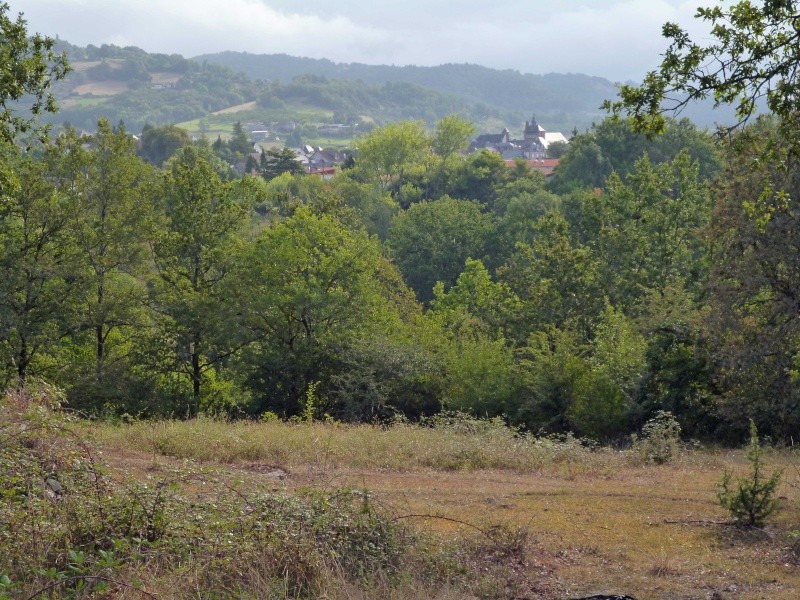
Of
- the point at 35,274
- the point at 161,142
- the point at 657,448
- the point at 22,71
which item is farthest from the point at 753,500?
the point at 161,142

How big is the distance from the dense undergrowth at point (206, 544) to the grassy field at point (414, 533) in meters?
0.02

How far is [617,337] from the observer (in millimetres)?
26344

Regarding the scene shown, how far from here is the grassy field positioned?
7855 mm

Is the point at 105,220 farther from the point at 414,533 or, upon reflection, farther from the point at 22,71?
the point at 414,533

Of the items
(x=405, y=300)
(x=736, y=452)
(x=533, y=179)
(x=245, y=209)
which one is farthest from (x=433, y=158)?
(x=736, y=452)

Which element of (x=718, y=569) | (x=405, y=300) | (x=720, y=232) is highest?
(x=720, y=232)

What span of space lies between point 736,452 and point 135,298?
1981cm

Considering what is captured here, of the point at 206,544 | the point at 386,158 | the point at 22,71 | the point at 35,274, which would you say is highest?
the point at 22,71

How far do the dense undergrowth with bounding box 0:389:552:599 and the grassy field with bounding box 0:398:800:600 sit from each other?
0.06ft

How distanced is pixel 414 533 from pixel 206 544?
6.43 ft

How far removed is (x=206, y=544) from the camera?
8.07 m

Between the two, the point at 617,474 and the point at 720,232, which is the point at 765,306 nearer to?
the point at 720,232

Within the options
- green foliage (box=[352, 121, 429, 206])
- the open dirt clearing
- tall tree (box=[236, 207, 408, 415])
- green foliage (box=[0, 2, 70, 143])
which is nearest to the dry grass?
the open dirt clearing

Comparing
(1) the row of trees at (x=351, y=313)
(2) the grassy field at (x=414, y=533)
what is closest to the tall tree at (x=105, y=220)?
(1) the row of trees at (x=351, y=313)
